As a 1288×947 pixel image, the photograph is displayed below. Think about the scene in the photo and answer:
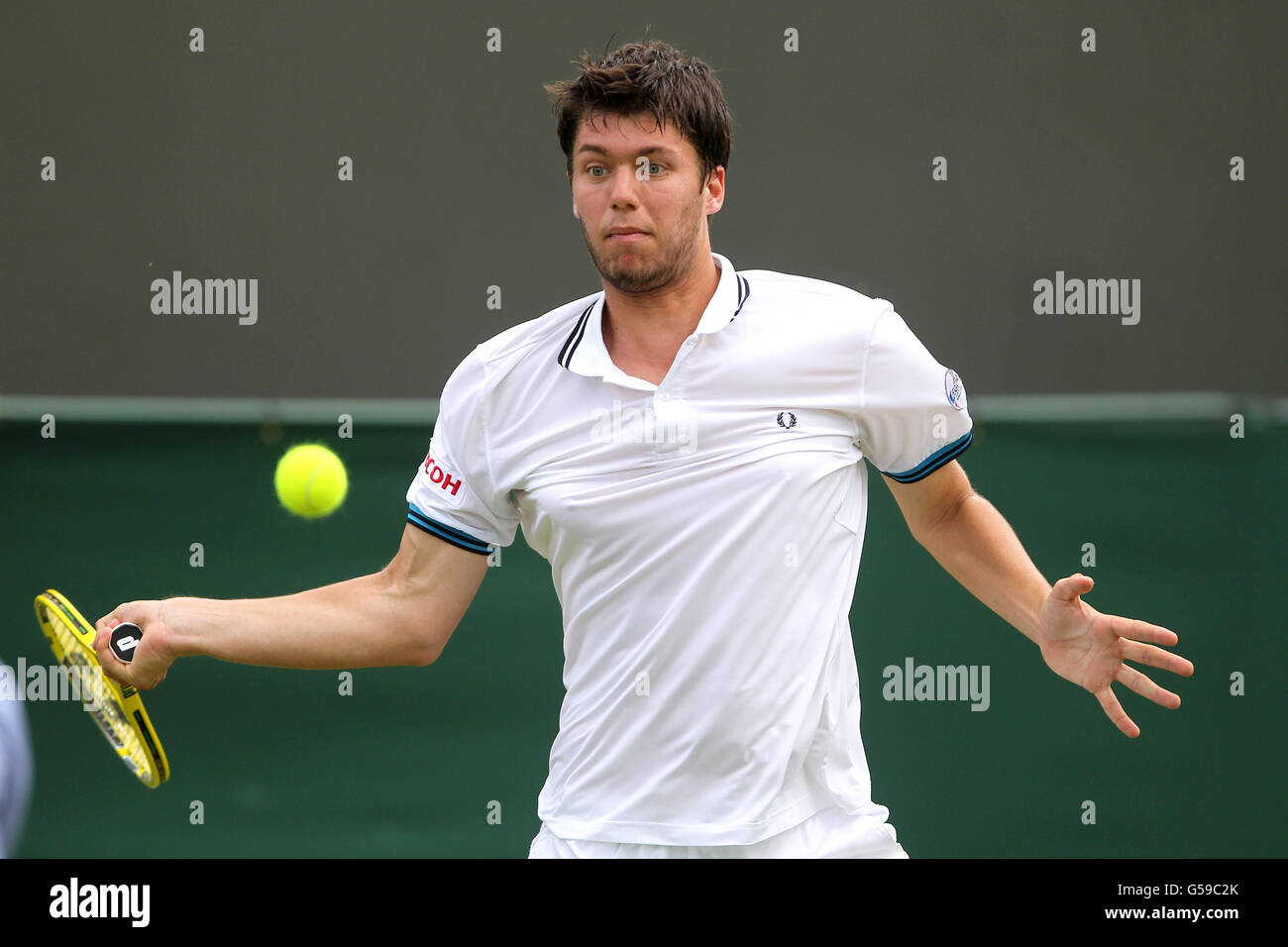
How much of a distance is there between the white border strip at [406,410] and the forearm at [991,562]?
162 cm

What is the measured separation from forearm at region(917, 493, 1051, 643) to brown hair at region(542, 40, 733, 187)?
71 centimetres

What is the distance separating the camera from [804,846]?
86.2 inches

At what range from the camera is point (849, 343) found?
2.30 m

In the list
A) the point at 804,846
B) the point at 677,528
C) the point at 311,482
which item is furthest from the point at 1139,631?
the point at 311,482

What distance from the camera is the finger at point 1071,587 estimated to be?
216 centimetres

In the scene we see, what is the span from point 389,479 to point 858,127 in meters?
→ 1.96

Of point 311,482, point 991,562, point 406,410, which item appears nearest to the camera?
point 991,562

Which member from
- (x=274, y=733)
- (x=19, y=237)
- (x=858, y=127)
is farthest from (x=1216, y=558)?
(x=19, y=237)

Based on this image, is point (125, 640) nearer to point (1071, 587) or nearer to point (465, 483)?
point (465, 483)

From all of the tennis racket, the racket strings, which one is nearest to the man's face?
the tennis racket

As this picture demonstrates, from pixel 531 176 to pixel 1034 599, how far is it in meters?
2.90

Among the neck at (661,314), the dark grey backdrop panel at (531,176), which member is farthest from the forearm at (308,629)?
the dark grey backdrop panel at (531,176)

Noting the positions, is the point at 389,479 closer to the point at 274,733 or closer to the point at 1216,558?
the point at 274,733

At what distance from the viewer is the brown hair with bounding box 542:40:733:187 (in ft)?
7.41
